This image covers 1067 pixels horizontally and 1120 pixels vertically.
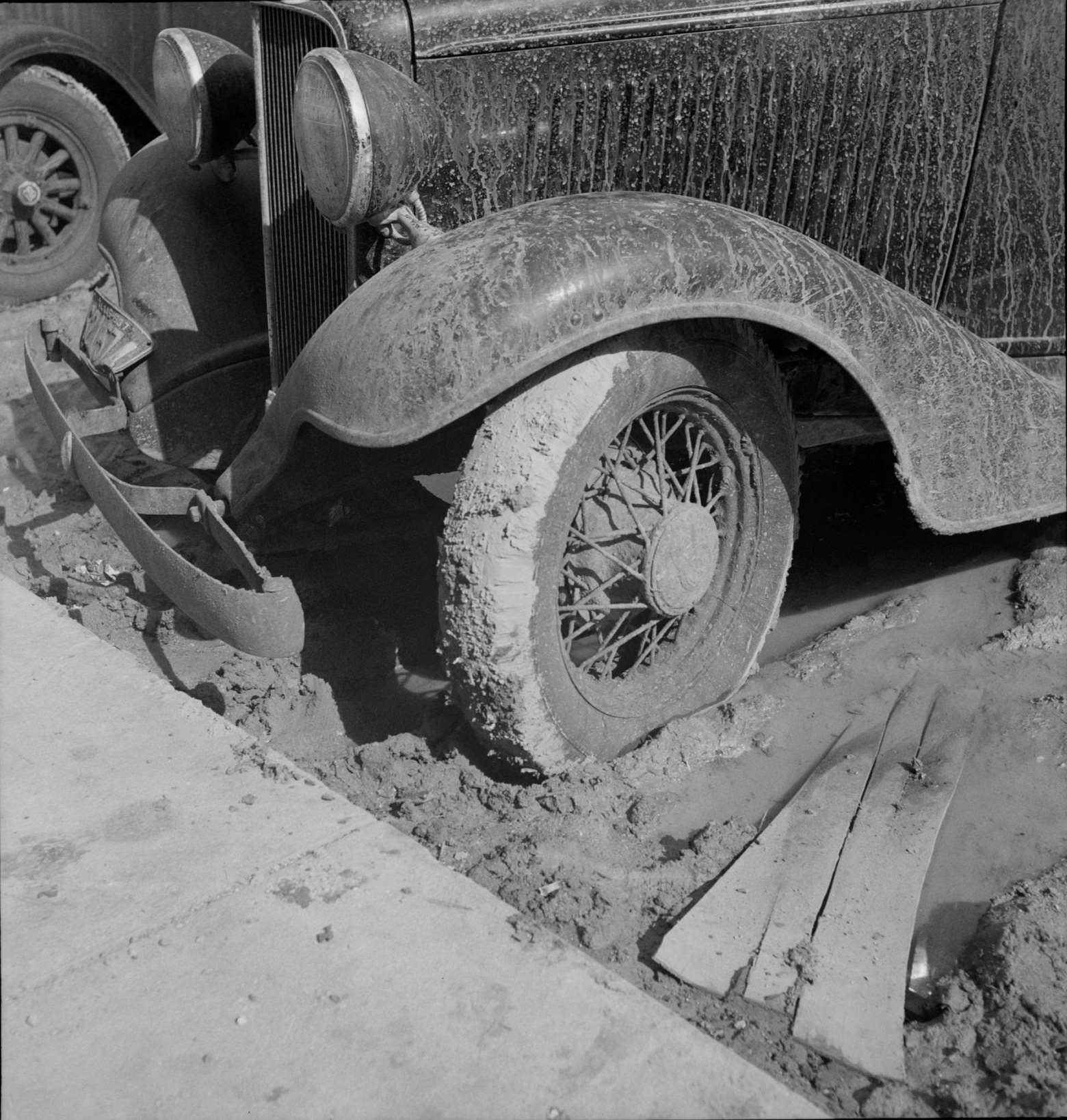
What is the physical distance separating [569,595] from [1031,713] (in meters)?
1.21

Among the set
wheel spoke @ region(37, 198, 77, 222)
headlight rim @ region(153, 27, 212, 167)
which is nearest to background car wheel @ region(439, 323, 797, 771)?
headlight rim @ region(153, 27, 212, 167)

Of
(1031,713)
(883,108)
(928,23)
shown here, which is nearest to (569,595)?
(1031,713)

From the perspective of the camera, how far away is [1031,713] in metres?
2.92

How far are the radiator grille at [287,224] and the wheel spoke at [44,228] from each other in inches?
123

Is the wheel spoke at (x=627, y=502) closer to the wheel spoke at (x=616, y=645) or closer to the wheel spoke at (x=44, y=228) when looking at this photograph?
the wheel spoke at (x=616, y=645)

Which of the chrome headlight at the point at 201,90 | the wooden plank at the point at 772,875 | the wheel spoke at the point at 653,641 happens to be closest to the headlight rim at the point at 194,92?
the chrome headlight at the point at 201,90

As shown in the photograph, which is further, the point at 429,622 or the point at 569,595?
the point at 429,622

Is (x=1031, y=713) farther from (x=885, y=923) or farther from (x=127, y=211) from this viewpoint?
(x=127, y=211)

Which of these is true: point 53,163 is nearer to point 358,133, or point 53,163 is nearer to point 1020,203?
point 358,133

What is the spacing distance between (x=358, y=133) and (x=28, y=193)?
3839 mm

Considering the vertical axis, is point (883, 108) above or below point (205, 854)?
above

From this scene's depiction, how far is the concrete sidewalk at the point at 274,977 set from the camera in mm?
1724

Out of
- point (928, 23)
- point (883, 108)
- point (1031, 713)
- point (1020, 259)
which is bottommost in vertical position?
point (1031, 713)

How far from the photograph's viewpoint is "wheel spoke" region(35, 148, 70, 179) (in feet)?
18.6
